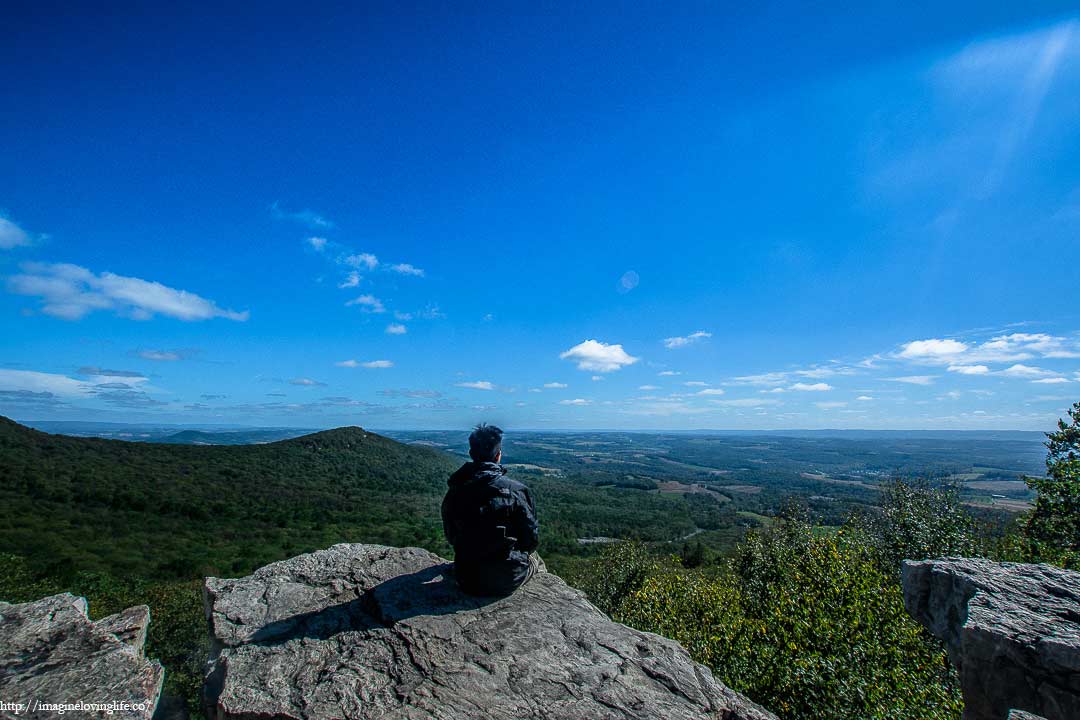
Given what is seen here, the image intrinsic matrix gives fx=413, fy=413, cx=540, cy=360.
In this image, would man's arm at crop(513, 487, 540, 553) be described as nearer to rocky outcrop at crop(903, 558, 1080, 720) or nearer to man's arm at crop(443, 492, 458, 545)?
man's arm at crop(443, 492, 458, 545)

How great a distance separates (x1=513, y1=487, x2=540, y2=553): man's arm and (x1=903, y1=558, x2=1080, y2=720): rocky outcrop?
6825 millimetres

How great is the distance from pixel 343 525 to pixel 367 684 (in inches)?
3631

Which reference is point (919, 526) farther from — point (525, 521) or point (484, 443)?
point (484, 443)

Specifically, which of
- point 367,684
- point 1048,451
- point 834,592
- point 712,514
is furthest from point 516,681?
point 712,514

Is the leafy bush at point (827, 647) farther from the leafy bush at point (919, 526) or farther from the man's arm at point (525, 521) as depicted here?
the man's arm at point (525, 521)

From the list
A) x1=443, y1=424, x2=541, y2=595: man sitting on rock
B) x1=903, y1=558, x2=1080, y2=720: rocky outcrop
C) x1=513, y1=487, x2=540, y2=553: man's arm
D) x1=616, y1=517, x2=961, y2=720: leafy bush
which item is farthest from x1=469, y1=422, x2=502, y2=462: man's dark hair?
x1=616, y1=517, x2=961, y2=720: leafy bush

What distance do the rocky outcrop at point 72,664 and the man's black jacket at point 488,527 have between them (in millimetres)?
4347

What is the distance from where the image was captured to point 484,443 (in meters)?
7.85

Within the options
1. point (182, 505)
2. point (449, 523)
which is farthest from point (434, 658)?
point (182, 505)

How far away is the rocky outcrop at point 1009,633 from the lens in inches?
253

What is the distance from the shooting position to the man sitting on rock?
289 inches

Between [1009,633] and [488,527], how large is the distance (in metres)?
8.95

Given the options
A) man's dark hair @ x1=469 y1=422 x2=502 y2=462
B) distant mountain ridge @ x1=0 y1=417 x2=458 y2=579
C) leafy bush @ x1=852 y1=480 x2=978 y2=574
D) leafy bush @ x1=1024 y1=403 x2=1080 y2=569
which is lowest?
distant mountain ridge @ x1=0 y1=417 x2=458 y2=579

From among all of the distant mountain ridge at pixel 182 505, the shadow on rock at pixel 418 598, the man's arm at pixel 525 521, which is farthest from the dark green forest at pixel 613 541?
the man's arm at pixel 525 521
